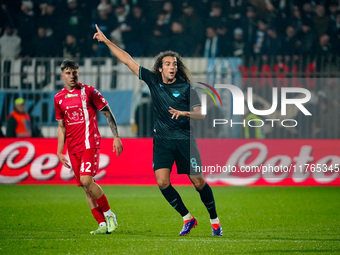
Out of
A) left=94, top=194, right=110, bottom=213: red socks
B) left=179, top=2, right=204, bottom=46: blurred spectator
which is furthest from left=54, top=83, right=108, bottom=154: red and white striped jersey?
left=179, top=2, right=204, bottom=46: blurred spectator

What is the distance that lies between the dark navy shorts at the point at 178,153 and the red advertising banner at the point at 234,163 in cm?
663

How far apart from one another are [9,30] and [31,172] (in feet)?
16.5

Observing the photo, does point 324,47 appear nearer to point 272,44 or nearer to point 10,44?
point 272,44

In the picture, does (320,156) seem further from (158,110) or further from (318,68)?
(158,110)

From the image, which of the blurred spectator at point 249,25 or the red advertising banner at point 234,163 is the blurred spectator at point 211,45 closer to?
the blurred spectator at point 249,25

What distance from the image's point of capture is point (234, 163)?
14156 millimetres

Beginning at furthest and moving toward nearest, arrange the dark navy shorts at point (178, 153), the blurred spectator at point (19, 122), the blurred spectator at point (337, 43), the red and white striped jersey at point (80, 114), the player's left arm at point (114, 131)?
the blurred spectator at point (337, 43)
the blurred spectator at point (19, 122)
the red and white striped jersey at point (80, 114)
the player's left arm at point (114, 131)
the dark navy shorts at point (178, 153)

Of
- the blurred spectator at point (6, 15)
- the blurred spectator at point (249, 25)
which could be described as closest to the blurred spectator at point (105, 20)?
the blurred spectator at point (6, 15)

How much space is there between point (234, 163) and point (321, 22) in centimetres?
553

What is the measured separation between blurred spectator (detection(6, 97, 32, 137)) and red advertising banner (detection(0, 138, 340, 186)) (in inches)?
20.6

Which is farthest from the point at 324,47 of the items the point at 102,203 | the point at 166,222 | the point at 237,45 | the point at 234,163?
the point at 102,203

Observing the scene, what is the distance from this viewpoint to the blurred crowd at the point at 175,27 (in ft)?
56.0

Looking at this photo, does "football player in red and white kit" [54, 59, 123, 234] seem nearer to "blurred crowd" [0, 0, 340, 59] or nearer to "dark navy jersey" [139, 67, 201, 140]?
"dark navy jersey" [139, 67, 201, 140]

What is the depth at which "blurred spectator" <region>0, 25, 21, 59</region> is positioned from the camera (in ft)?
57.2
